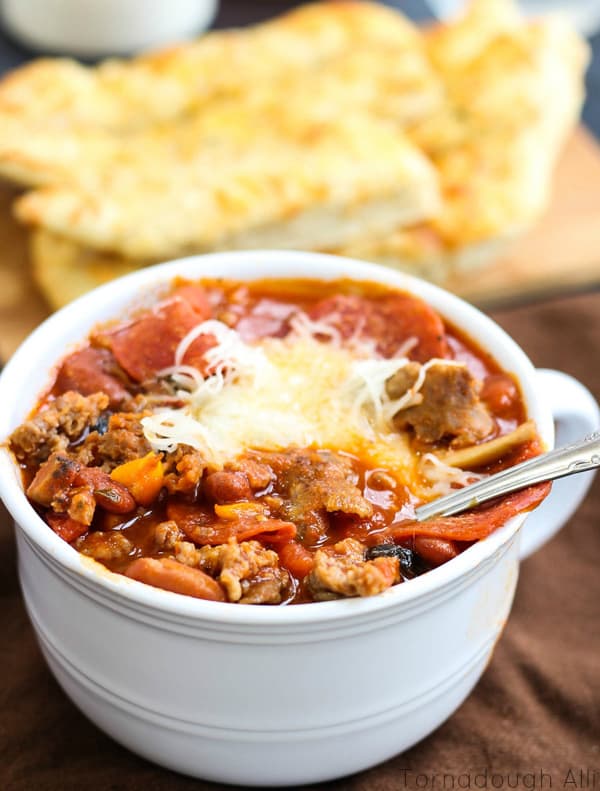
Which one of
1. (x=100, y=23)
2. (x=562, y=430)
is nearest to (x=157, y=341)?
(x=562, y=430)

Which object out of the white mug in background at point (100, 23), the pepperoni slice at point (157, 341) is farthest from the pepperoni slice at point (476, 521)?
the white mug in background at point (100, 23)

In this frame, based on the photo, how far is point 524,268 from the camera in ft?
13.8

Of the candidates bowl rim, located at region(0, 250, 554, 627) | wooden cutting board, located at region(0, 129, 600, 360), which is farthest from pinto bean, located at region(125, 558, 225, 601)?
wooden cutting board, located at region(0, 129, 600, 360)

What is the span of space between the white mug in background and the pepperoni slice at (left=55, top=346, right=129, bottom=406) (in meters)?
2.94

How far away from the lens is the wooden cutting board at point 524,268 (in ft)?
12.9

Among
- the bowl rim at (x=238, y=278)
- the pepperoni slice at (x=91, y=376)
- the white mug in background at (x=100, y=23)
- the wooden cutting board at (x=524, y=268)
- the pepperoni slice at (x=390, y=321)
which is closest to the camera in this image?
the bowl rim at (x=238, y=278)

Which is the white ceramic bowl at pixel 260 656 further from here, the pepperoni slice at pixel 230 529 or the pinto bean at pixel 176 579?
the pepperoni slice at pixel 230 529

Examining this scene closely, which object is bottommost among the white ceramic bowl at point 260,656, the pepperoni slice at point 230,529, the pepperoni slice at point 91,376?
the white ceramic bowl at point 260,656

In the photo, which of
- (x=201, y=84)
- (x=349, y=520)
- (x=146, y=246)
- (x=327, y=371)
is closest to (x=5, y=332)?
(x=146, y=246)

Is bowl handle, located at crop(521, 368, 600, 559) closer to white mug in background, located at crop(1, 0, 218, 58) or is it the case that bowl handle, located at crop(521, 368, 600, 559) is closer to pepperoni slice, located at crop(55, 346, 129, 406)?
pepperoni slice, located at crop(55, 346, 129, 406)

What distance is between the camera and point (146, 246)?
11.9 ft

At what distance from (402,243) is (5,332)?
147cm

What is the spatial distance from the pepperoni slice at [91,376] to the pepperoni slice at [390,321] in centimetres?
54

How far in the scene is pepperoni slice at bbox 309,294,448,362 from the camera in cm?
262
